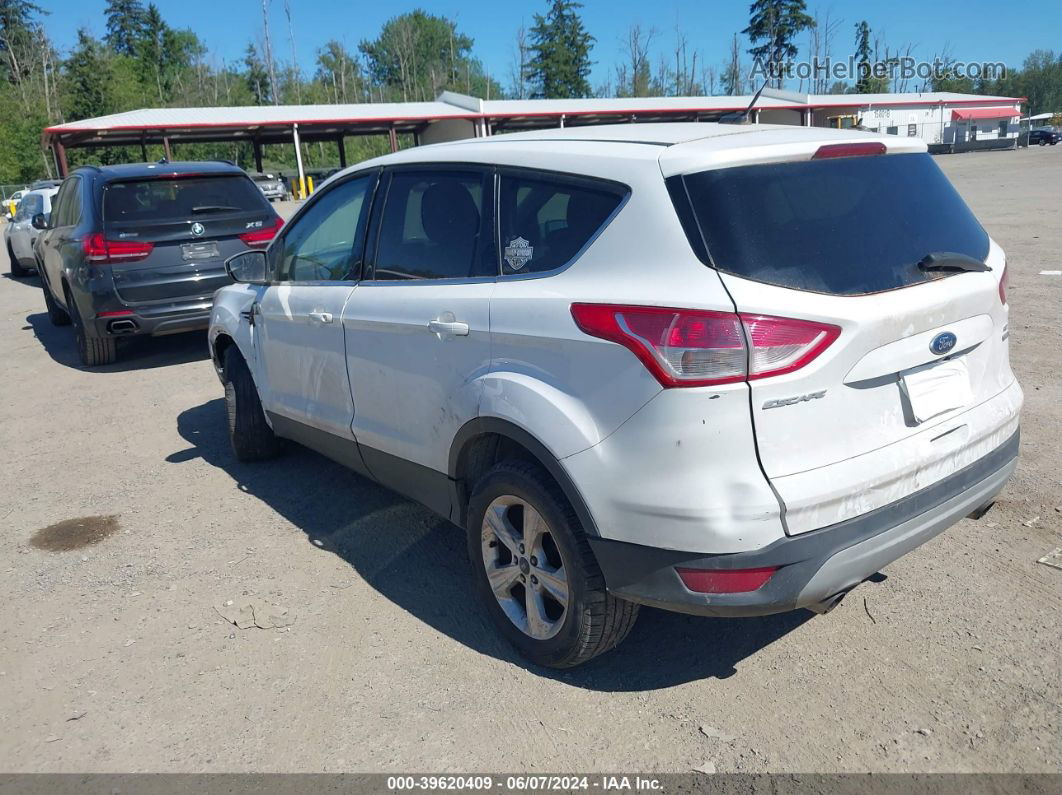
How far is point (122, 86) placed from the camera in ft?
235

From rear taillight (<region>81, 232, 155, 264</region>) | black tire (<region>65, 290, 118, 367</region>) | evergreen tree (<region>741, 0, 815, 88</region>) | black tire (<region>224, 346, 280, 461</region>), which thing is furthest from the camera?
evergreen tree (<region>741, 0, 815, 88</region>)

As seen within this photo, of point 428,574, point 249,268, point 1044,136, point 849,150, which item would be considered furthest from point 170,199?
point 1044,136

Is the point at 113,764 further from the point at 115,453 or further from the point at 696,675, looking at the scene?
the point at 115,453

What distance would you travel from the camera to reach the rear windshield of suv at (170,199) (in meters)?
8.12

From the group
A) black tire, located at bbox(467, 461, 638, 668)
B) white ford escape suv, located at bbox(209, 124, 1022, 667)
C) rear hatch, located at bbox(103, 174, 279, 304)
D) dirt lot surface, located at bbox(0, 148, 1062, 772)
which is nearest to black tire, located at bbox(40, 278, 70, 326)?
rear hatch, located at bbox(103, 174, 279, 304)

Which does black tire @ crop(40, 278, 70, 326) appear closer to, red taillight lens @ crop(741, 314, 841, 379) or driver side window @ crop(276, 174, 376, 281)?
driver side window @ crop(276, 174, 376, 281)

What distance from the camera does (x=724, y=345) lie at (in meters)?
2.43

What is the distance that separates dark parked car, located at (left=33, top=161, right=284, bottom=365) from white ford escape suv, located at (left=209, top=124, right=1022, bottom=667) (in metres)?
5.35

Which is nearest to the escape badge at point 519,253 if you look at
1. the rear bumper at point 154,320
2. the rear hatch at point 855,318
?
the rear hatch at point 855,318

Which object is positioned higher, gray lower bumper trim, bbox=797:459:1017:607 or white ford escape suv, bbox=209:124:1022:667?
white ford escape suv, bbox=209:124:1022:667

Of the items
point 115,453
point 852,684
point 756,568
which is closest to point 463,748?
point 756,568

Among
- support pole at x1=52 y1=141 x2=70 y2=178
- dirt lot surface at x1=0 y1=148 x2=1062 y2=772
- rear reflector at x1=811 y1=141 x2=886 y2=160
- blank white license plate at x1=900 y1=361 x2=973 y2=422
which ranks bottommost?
dirt lot surface at x1=0 y1=148 x2=1062 y2=772

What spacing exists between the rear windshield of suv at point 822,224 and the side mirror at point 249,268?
311cm

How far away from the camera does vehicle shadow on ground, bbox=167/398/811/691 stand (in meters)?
3.21
